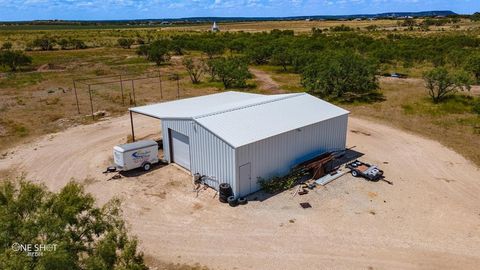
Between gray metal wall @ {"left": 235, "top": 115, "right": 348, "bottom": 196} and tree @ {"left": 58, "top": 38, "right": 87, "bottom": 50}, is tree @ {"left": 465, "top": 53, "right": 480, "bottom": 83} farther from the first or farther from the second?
tree @ {"left": 58, "top": 38, "right": 87, "bottom": 50}

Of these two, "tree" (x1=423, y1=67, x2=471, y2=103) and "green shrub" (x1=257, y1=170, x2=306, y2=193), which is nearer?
"green shrub" (x1=257, y1=170, x2=306, y2=193)

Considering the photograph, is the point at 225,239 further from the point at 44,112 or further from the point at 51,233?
the point at 44,112

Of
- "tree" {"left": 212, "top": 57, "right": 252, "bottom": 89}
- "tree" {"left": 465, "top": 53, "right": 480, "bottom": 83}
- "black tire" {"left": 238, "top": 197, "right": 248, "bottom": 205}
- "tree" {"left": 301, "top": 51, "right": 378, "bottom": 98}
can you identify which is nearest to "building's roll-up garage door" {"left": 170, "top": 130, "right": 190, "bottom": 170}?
"black tire" {"left": 238, "top": 197, "right": 248, "bottom": 205}

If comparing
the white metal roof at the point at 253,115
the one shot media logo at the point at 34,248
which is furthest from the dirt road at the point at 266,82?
the one shot media logo at the point at 34,248

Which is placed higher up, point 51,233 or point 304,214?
point 51,233

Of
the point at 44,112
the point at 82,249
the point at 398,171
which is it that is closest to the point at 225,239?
the point at 82,249

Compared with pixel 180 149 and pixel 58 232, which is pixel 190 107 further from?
pixel 58 232

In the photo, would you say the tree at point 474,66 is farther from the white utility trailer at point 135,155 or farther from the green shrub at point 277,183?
the white utility trailer at point 135,155
